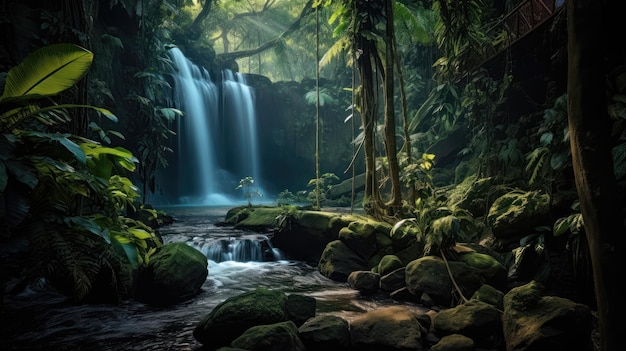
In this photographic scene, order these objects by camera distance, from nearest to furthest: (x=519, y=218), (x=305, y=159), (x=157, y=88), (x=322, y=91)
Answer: (x=519, y=218), (x=157, y=88), (x=322, y=91), (x=305, y=159)

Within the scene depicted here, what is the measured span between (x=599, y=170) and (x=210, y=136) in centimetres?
2091

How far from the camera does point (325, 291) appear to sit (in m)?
6.57

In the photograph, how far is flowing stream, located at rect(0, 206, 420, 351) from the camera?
14.3ft

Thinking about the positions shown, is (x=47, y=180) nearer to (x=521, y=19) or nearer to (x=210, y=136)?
(x=521, y=19)

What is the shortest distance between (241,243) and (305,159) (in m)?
16.6

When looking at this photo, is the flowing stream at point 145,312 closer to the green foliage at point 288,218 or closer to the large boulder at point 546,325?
the green foliage at point 288,218

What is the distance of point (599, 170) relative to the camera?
8.73 feet

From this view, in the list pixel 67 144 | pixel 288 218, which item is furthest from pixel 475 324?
pixel 288 218

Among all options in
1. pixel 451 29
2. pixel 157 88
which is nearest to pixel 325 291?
pixel 451 29

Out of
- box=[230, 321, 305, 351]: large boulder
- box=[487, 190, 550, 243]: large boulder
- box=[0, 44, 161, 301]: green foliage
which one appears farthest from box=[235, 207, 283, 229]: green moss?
box=[0, 44, 161, 301]: green foliage

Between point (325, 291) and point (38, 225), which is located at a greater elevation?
point (38, 225)

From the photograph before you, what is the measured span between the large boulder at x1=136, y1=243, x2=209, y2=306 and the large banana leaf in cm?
354

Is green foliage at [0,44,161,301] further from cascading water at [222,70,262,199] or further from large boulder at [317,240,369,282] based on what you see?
cascading water at [222,70,262,199]

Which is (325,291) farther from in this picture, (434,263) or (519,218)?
(519,218)
